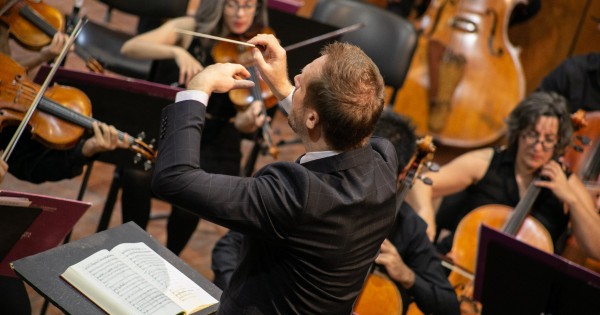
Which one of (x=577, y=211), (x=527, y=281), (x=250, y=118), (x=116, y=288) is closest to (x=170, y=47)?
(x=250, y=118)

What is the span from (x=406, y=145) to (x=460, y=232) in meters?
0.57

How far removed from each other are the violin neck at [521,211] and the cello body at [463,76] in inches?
76.8

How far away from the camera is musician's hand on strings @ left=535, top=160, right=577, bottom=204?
3136 mm

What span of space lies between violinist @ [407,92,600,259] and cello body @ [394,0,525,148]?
5.41ft

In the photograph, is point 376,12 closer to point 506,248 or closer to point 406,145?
point 406,145

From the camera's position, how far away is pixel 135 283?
1779mm

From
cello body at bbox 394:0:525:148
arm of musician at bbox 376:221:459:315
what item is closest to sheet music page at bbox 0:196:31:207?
arm of musician at bbox 376:221:459:315

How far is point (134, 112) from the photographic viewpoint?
265 centimetres

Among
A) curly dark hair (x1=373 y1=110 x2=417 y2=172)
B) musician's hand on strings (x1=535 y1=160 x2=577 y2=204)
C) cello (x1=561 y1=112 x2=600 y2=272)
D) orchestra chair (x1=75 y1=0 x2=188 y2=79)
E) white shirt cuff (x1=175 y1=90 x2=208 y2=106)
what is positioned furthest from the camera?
orchestra chair (x1=75 y1=0 x2=188 y2=79)

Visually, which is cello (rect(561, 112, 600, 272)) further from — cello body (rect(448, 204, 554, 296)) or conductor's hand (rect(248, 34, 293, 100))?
conductor's hand (rect(248, 34, 293, 100))

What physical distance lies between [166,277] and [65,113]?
33.0 inches

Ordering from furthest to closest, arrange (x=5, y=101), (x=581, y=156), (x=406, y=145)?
(x=581, y=156)
(x=406, y=145)
(x=5, y=101)

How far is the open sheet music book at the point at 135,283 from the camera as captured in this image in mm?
1724

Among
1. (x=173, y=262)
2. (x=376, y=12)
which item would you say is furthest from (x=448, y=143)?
(x=173, y=262)
